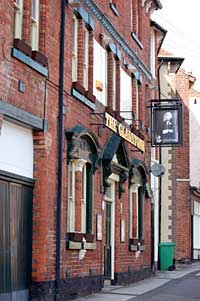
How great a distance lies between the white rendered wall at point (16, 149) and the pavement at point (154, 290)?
3.81 m

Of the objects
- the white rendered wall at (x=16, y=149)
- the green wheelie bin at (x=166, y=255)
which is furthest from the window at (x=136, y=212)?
the white rendered wall at (x=16, y=149)

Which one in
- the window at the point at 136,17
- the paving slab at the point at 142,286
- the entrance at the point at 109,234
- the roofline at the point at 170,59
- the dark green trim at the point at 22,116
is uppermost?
the roofline at the point at 170,59

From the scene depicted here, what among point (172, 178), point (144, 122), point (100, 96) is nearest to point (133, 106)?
point (144, 122)

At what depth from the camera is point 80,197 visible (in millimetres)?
17266

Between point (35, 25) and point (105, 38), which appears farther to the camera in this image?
point (105, 38)

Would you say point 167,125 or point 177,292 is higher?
point 167,125

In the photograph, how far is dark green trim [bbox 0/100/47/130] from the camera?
1298cm

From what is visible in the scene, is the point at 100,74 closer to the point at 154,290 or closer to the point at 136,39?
the point at 136,39

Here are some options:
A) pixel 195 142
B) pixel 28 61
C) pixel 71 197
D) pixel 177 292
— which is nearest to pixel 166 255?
pixel 177 292

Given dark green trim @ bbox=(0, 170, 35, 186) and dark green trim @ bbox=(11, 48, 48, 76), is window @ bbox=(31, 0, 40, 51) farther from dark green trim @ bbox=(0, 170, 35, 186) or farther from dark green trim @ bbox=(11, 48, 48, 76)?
dark green trim @ bbox=(0, 170, 35, 186)

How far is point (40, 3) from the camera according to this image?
49.7 ft

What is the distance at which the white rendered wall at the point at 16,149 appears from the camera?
13473 mm

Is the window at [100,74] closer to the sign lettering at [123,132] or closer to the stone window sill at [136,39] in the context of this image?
the sign lettering at [123,132]

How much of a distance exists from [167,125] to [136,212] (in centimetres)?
310
